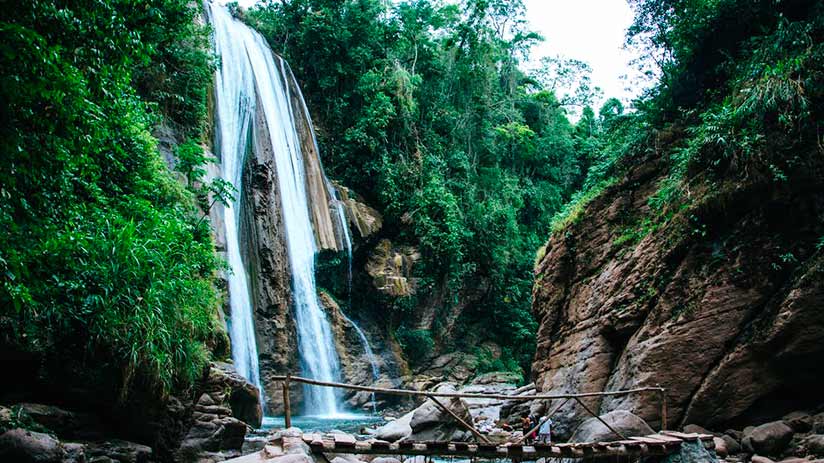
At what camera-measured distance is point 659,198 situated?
10.5 m

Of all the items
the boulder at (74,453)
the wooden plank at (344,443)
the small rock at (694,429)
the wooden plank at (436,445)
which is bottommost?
the small rock at (694,429)

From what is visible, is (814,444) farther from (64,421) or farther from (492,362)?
(492,362)

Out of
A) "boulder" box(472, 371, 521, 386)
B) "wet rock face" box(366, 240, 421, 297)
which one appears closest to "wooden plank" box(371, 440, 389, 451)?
"wet rock face" box(366, 240, 421, 297)

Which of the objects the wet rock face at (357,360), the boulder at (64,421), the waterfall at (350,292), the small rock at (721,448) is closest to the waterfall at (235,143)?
the wet rock face at (357,360)

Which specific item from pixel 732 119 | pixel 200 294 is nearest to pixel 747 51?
pixel 732 119

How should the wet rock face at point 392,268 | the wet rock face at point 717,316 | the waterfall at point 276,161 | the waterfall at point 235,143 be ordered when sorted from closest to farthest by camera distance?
the wet rock face at point 717,316
the waterfall at point 235,143
the waterfall at point 276,161
the wet rock face at point 392,268

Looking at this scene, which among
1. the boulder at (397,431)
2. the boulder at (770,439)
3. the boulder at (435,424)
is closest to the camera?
the boulder at (770,439)

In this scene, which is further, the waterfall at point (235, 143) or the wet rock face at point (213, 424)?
the waterfall at point (235, 143)

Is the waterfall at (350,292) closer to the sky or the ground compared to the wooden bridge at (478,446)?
closer to the sky

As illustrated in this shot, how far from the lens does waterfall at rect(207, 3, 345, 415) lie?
49.7 feet

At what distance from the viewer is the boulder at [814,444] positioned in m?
6.89

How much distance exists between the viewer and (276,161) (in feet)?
55.0

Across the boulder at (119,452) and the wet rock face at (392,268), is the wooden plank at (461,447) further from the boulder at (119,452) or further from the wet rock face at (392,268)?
the wet rock face at (392,268)

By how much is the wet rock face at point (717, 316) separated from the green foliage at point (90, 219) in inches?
296
